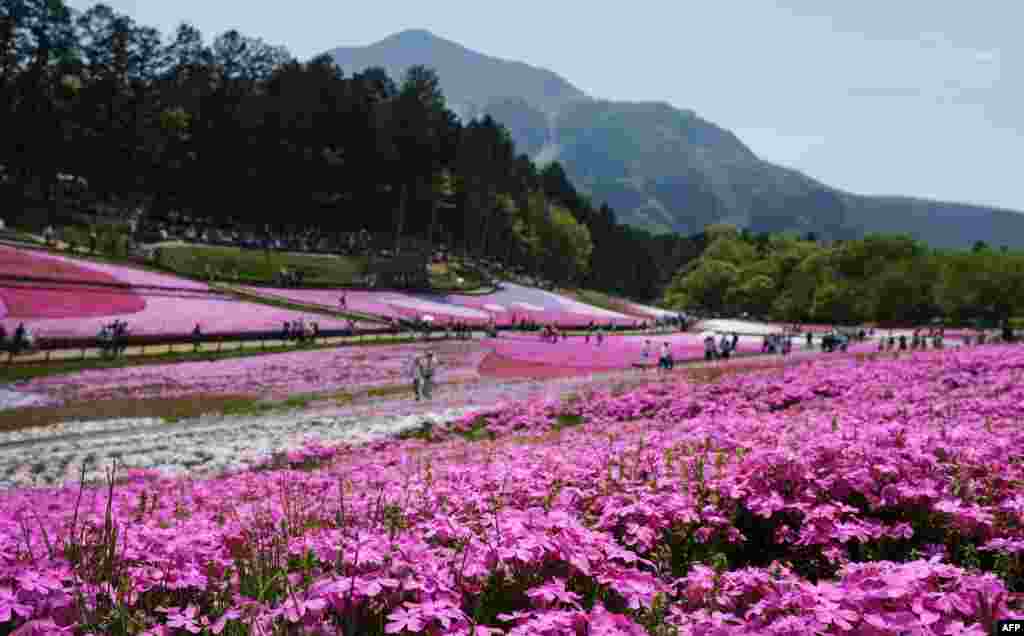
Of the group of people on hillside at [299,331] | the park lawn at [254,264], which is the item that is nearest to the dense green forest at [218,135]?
the park lawn at [254,264]

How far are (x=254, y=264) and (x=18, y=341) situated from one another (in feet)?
116

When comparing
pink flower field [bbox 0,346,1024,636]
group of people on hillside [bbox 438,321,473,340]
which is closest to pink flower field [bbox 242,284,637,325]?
group of people on hillside [bbox 438,321,473,340]

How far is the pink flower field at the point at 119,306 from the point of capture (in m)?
36.3

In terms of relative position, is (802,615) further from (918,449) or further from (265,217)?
(265,217)

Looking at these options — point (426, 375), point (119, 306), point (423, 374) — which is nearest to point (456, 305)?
point (119, 306)

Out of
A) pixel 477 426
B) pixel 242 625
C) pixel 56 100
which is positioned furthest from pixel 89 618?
pixel 56 100

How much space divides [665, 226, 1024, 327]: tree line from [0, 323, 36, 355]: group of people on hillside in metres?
104

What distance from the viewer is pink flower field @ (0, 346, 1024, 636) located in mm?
3475

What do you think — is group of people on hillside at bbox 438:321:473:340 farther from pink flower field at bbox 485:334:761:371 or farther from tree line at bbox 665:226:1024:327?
tree line at bbox 665:226:1024:327

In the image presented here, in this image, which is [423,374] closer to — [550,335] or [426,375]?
[426,375]

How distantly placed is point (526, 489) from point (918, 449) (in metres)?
3.43

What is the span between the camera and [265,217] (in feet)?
287

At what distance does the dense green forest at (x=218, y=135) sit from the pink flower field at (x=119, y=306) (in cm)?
2251

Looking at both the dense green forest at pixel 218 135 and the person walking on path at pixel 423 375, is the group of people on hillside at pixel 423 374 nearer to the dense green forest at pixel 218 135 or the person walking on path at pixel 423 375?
the person walking on path at pixel 423 375
